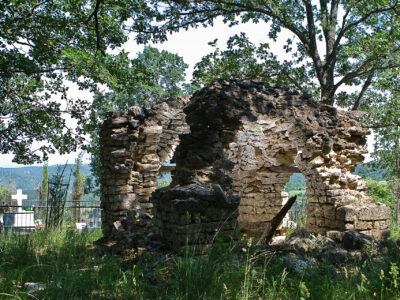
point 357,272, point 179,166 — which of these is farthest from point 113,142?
point 357,272

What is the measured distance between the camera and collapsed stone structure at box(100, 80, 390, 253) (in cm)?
521

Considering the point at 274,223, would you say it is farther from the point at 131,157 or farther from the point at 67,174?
the point at 67,174

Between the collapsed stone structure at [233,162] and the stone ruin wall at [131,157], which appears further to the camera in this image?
the stone ruin wall at [131,157]

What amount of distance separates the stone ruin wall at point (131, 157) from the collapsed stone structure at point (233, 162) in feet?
0.10

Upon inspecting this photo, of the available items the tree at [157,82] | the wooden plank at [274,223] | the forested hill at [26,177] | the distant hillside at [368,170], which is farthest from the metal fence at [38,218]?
the distant hillside at [368,170]

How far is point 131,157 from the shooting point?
9906 mm

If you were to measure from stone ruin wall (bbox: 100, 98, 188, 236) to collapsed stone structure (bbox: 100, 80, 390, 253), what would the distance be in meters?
0.03

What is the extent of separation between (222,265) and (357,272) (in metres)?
1.53

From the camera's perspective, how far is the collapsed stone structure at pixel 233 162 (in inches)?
205

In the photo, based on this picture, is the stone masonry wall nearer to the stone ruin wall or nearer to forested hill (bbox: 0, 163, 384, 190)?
the stone ruin wall

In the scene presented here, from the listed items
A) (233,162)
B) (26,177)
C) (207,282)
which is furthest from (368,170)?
(26,177)

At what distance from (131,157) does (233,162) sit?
449cm

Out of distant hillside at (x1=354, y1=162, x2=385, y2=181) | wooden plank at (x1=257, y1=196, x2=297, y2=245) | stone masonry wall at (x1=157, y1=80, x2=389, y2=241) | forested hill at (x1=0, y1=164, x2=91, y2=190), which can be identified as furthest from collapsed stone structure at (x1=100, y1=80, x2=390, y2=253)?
distant hillside at (x1=354, y1=162, x2=385, y2=181)

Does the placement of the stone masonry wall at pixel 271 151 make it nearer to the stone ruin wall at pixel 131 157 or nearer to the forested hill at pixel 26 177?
the stone ruin wall at pixel 131 157
